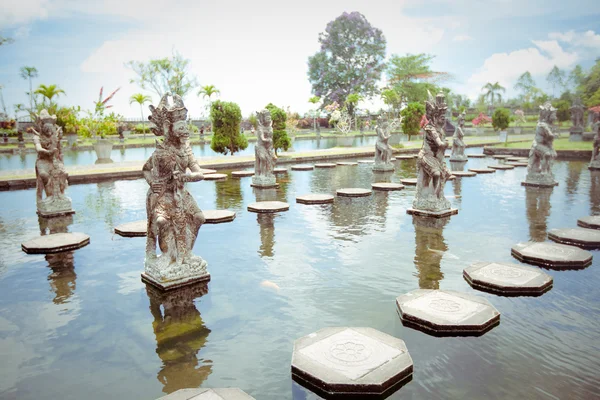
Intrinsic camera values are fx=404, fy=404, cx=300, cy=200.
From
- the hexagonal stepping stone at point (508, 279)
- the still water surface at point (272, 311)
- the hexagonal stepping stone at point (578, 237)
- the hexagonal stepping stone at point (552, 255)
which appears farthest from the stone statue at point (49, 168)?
the hexagonal stepping stone at point (578, 237)

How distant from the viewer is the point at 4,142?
35.9 m

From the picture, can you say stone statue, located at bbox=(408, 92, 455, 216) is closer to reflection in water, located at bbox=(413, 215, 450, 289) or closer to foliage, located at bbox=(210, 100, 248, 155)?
reflection in water, located at bbox=(413, 215, 450, 289)

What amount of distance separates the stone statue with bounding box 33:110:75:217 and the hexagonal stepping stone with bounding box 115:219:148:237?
2.18 metres

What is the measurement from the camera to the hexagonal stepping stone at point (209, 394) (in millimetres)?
2885

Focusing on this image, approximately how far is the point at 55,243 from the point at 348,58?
161ft

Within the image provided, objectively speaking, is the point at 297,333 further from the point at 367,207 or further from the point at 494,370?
the point at 367,207

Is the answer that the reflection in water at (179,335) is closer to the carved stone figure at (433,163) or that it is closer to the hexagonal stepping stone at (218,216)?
the hexagonal stepping stone at (218,216)

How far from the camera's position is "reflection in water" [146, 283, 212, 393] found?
126 inches

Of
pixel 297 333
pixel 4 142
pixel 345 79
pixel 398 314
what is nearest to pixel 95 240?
pixel 297 333

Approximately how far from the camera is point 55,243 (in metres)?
6.43

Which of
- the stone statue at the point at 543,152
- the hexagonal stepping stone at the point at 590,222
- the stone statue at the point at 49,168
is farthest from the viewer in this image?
the stone statue at the point at 543,152

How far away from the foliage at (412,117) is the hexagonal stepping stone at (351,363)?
26206 millimetres

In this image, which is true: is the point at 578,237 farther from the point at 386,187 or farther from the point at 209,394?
the point at 209,394

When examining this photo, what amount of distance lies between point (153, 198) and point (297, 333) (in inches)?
93.7
